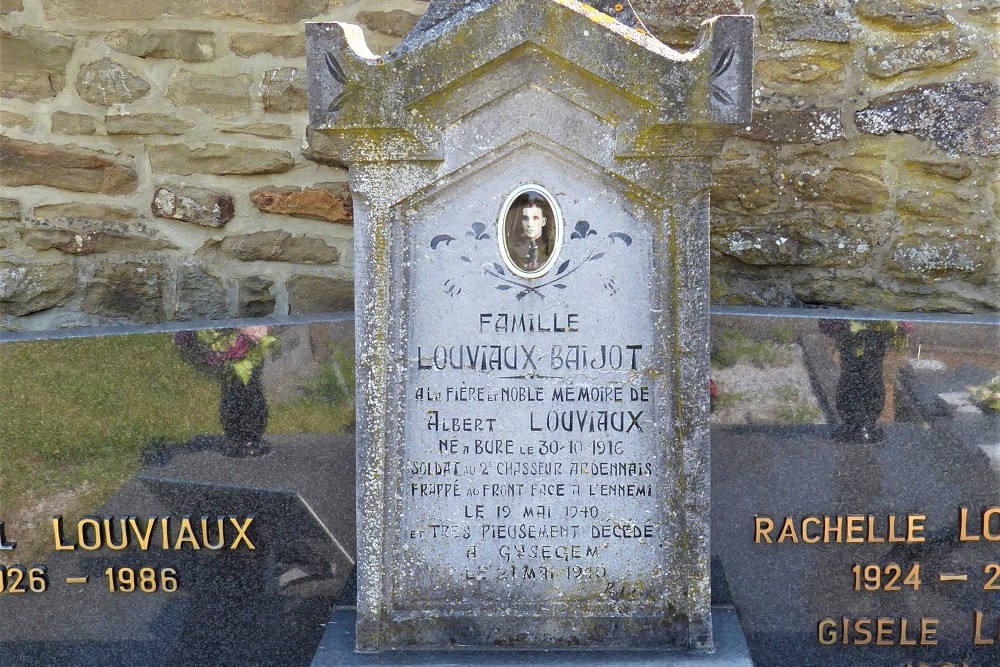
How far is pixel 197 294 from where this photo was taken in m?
3.39

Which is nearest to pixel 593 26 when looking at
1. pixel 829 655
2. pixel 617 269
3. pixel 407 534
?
pixel 617 269

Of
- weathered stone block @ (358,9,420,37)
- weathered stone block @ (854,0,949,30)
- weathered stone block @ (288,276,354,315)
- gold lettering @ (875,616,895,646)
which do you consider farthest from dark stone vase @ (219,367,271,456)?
weathered stone block @ (854,0,949,30)

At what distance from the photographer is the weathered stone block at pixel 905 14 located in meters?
3.22

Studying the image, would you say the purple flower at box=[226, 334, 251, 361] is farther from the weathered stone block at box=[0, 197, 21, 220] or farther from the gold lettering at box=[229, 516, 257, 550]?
the weathered stone block at box=[0, 197, 21, 220]

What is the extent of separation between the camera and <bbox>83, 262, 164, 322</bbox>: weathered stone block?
3.37 metres

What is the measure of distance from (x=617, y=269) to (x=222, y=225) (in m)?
1.67

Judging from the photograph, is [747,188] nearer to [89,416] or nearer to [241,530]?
[241,530]

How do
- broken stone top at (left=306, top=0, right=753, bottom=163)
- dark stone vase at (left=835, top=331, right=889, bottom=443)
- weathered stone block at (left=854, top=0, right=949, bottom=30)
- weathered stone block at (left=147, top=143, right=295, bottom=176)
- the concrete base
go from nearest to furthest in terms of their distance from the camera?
broken stone top at (left=306, top=0, right=753, bottom=163), the concrete base, dark stone vase at (left=835, top=331, right=889, bottom=443), weathered stone block at (left=854, top=0, right=949, bottom=30), weathered stone block at (left=147, top=143, right=295, bottom=176)

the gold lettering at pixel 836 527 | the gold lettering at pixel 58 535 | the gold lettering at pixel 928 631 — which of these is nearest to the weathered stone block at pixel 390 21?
the gold lettering at pixel 58 535

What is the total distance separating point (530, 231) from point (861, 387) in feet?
3.51

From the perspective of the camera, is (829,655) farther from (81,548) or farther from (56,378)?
(56,378)

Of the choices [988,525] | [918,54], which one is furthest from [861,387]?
[918,54]

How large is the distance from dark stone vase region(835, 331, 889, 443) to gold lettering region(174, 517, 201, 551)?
1838 millimetres

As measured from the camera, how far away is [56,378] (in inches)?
104
